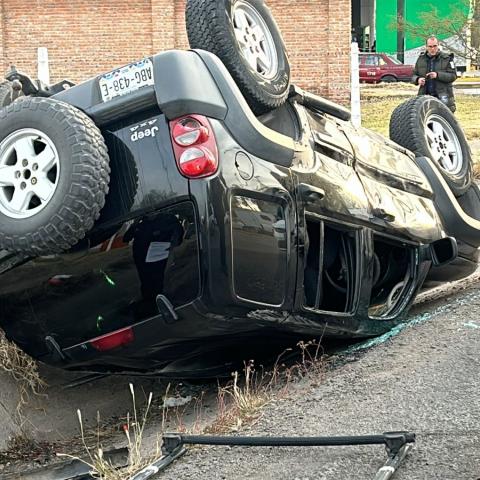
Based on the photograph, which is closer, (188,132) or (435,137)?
(188,132)

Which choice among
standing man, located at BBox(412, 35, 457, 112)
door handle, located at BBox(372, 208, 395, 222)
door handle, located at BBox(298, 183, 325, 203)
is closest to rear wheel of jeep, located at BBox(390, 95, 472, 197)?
door handle, located at BBox(372, 208, 395, 222)

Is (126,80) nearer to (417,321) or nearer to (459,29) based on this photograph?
(417,321)

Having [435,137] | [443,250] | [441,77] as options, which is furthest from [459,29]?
[443,250]

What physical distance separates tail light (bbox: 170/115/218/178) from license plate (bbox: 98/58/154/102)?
26 centimetres

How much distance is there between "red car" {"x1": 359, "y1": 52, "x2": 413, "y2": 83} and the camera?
37.2 meters

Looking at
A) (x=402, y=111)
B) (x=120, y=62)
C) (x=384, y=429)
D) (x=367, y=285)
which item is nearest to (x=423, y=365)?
(x=367, y=285)

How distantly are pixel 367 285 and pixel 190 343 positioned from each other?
1105 millimetres

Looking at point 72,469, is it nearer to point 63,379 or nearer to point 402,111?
point 63,379

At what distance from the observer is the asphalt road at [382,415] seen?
3.17 meters

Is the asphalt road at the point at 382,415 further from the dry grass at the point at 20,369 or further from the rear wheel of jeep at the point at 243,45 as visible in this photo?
the dry grass at the point at 20,369

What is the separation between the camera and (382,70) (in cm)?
3719

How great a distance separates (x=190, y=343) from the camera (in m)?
3.98

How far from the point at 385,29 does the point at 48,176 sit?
43871mm

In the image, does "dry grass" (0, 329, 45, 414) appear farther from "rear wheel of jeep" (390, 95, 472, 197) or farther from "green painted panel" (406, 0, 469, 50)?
"green painted panel" (406, 0, 469, 50)
